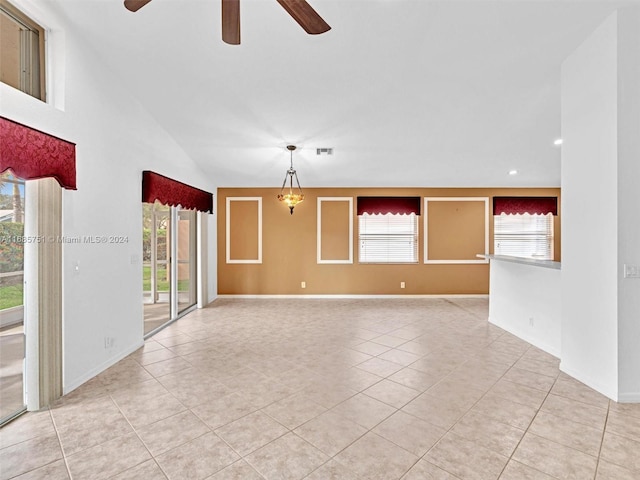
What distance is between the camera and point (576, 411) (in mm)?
2336

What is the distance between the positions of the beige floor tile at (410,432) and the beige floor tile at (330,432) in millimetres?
168

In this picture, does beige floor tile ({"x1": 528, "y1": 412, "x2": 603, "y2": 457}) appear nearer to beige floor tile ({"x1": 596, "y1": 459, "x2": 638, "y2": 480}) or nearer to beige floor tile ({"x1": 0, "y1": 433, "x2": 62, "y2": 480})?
Result: beige floor tile ({"x1": 596, "y1": 459, "x2": 638, "y2": 480})

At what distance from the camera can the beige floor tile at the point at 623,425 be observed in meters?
2.05

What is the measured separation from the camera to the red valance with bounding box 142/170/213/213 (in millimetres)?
3771

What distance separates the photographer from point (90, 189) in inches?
115

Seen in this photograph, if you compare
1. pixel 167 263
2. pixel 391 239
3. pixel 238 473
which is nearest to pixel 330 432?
pixel 238 473

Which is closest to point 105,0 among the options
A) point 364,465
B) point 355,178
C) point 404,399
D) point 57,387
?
point 57,387

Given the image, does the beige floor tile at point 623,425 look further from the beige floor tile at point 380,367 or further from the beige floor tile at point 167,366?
the beige floor tile at point 167,366

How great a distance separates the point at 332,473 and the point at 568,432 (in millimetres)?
1653

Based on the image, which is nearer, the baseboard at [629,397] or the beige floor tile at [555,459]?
the beige floor tile at [555,459]

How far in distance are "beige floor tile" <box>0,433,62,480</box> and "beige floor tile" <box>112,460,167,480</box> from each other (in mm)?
515

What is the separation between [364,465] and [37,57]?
3852 millimetres

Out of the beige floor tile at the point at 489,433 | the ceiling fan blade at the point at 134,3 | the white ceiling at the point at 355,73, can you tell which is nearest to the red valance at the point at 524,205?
the white ceiling at the point at 355,73

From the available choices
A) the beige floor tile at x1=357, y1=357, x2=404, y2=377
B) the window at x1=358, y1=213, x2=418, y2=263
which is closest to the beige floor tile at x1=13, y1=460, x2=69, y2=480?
the beige floor tile at x1=357, y1=357, x2=404, y2=377
